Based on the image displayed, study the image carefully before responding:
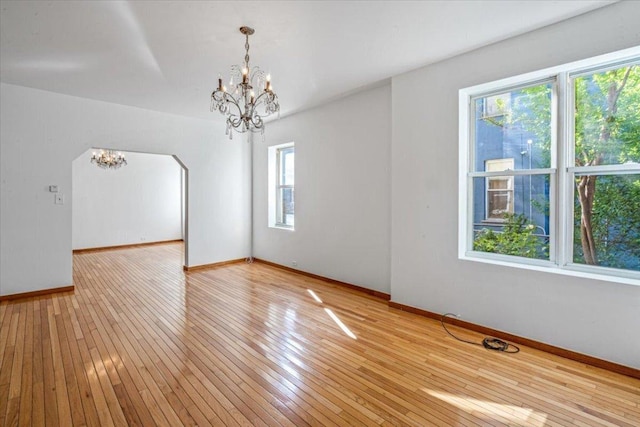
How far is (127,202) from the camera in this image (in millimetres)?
8617

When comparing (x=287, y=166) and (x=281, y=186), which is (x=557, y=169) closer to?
(x=287, y=166)

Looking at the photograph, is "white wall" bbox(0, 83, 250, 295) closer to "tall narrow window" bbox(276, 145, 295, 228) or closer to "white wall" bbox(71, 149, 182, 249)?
"tall narrow window" bbox(276, 145, 295, 228)

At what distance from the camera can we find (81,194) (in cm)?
785

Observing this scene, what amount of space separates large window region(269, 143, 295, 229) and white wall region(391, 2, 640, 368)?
272cm

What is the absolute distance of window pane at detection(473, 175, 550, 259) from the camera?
9.52ft

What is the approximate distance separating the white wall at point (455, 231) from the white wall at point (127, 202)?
8033 millimetres

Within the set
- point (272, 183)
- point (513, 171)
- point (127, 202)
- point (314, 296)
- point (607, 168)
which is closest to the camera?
point (607, 168)

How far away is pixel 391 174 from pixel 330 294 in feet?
6.32

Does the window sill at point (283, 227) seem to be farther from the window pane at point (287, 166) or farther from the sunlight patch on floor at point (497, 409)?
the sunlight patch on floor at point (497, 409)

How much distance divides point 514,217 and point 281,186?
425 cm

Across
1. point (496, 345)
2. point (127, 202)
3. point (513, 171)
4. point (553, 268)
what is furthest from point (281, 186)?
point (127, 202)

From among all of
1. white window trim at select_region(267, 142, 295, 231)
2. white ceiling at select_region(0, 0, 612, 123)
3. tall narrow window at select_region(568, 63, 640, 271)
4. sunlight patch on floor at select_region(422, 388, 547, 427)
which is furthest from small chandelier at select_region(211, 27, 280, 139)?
tall narrow window at select_region(568, 63, 640, 271)

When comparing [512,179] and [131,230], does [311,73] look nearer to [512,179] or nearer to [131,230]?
Result: [512,179]

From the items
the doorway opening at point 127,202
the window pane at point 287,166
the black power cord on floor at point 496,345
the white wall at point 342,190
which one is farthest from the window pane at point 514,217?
the doorway opening at point 127,202
